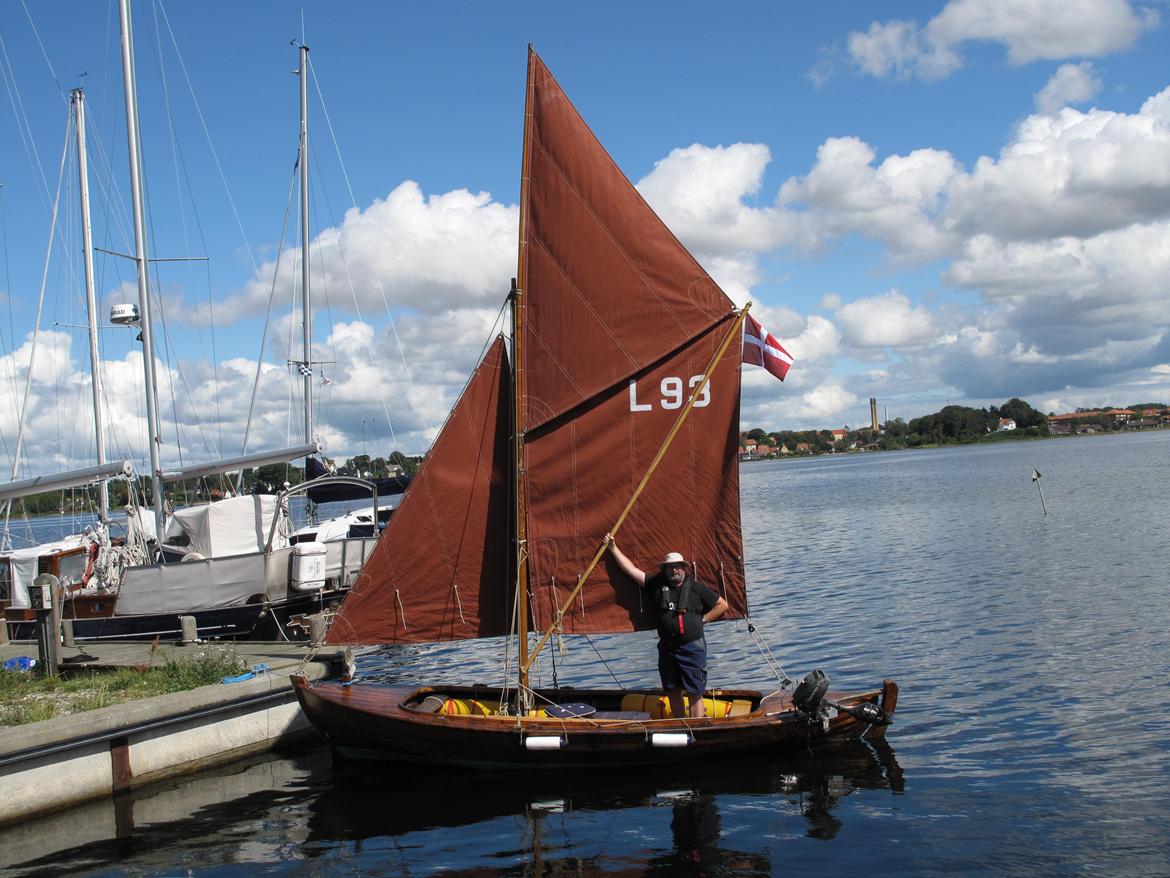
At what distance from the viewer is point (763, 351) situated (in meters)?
13.3

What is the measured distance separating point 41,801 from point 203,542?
39.1 feet

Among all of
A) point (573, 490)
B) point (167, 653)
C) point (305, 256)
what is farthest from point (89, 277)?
point (573, 490)

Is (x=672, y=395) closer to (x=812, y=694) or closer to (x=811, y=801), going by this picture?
(x=812, y=694)

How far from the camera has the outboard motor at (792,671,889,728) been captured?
12852mm

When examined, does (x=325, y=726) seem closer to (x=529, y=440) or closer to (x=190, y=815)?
(x=190, y=815)

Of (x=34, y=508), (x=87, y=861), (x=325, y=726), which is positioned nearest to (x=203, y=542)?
(x=325, y=726)

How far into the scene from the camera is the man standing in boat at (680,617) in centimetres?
1295

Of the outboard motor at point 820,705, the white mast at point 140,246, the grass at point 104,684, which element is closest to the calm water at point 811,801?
the outboard motor at point 820,705

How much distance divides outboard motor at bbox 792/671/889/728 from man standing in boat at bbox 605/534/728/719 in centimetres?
131

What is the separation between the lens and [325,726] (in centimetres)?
1374

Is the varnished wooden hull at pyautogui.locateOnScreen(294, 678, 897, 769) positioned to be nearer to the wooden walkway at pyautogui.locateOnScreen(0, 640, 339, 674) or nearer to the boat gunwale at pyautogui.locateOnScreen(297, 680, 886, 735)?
the boat gunwale at pyautogui.locateOnScreen(297, 680, 886, 735)

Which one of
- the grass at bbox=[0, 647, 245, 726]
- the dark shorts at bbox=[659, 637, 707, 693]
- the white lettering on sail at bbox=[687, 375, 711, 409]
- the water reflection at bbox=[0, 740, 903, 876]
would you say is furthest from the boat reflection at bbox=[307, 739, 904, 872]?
the white lettering on sail at bbox=[687, 375, 711, 409]

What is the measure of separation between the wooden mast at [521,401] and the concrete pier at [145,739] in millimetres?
3844

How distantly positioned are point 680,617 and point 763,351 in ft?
12.0
